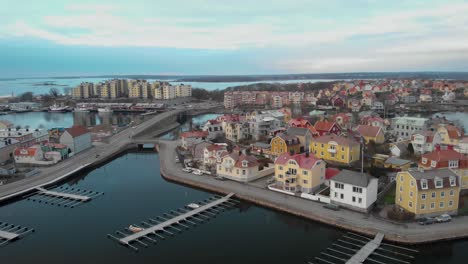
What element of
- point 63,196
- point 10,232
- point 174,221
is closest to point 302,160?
point 174,221

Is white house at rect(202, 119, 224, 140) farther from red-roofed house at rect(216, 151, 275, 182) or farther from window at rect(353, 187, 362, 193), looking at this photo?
window at rect(353, 187, 362, 193)

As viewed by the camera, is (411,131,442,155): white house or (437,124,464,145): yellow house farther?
(437,124,464,145): yellow house

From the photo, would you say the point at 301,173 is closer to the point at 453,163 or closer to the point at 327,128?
the point at 453,163

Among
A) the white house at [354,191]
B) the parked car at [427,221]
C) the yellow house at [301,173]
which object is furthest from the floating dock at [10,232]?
the parked car at [427,221]

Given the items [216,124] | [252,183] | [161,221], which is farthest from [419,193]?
[216,124]

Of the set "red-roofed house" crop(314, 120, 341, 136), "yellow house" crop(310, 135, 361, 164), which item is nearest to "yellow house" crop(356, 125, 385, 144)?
"red-roofed house" crop(314, 120, 341, 136)

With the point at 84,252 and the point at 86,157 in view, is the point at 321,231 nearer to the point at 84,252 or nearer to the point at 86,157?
the point at 84,252

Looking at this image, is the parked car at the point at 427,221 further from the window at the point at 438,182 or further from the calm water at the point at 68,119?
the calm water at the point at 68,119
